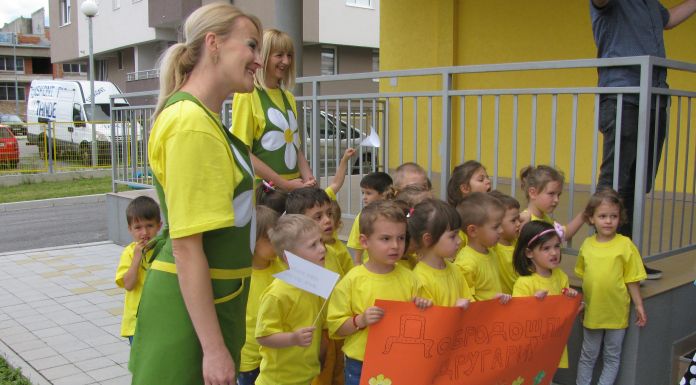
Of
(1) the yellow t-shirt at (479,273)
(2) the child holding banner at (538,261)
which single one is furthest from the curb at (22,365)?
(2) the child holding banner at (538,261)

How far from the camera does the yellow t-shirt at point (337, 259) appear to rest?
12.4 feet

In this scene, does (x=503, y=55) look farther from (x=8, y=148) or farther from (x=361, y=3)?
(x=361, y=3)

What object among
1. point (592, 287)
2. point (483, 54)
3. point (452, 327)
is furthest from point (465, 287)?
point (483, 54)

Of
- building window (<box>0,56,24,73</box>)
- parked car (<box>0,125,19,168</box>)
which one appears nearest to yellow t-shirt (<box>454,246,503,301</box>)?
parked car (<box>0,125,19,168</box>)

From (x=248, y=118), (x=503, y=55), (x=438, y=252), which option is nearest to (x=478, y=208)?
(x=438, y=252)

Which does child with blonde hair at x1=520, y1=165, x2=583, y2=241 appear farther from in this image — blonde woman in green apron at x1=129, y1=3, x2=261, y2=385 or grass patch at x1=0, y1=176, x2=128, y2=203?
grass patch at x1=0, y1=176, x2=128, y2=203

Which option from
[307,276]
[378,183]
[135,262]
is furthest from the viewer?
[378,183]

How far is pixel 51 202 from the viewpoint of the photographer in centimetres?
1436

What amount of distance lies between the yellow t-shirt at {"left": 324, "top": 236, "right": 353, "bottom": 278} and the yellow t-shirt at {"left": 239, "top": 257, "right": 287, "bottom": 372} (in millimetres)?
320

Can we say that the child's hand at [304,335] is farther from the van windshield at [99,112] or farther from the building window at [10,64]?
the building window at [10,64]

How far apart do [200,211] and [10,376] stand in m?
3.40

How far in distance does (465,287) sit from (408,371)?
53 centimetres

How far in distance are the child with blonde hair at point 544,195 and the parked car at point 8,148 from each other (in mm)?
17507

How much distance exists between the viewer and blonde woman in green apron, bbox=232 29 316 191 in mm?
3896
